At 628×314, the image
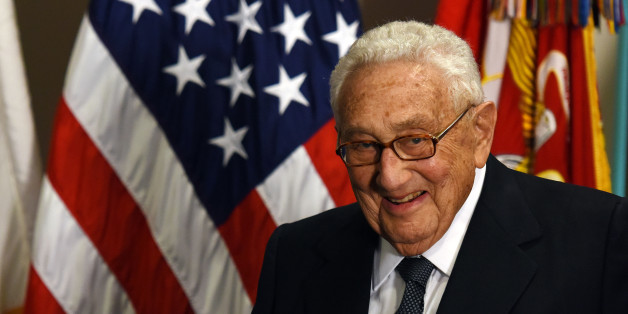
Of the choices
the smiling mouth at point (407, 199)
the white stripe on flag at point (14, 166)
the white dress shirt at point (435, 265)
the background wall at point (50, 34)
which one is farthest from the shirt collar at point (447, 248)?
the background wall at point (50, 34)

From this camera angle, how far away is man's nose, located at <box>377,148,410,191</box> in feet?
4.12

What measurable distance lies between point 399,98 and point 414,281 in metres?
0.36

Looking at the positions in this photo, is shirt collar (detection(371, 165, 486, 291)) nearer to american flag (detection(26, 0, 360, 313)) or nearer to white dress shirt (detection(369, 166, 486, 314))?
white dress shirt (detection(369, 166, 486, 314))

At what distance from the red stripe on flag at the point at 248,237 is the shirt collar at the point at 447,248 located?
1038 millimetres

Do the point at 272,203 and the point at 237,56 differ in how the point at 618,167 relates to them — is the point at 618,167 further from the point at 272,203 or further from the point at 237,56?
the point at 237,56

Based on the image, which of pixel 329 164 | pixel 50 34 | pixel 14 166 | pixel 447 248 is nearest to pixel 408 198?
pixel 447 248

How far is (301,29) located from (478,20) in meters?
0.60

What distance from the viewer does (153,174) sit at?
245 centimetres

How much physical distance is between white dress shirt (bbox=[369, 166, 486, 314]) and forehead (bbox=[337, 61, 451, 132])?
0.76 ft

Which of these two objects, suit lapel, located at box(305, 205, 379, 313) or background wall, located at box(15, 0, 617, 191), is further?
background wall, located at box(15, 0, 617, 191)

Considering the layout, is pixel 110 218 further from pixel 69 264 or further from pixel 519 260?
pixel 519 260

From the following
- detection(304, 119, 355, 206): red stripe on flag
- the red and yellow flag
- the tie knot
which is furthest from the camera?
detection(304, 119, 355, 206): red stripe on flag

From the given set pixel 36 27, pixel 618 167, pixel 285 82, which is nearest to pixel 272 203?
pixel 285 82

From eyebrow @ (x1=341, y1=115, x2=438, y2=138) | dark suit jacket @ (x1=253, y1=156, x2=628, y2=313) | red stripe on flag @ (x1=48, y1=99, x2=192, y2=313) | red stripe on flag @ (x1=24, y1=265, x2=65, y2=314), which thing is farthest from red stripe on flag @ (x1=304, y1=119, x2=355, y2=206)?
eyebrow @ (x1=341, y1=115, x2=438, y2=138)
